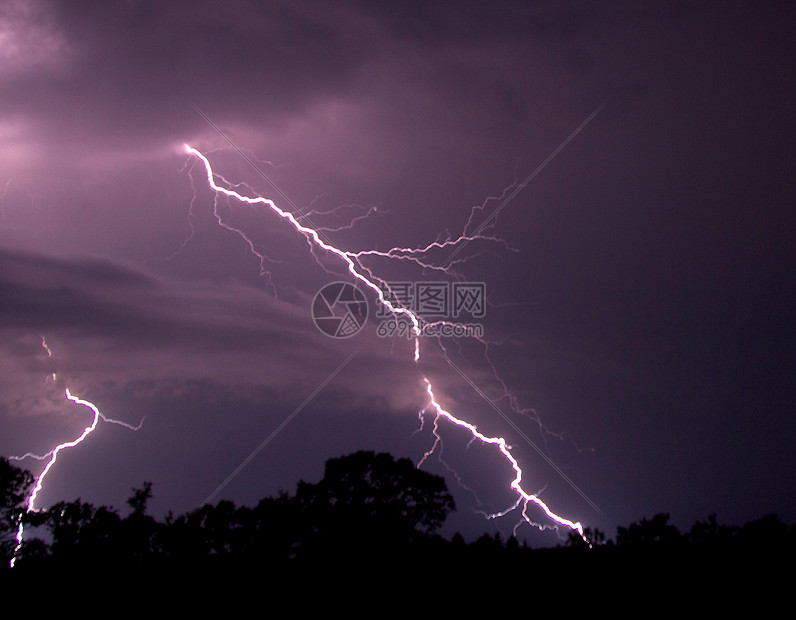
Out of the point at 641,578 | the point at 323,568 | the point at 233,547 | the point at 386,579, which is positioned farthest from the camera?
the point at 233,547

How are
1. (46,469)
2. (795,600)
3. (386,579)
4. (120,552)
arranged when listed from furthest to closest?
1. (46,469)
2. (120,552)
3. (386,579)
4. (795,600)

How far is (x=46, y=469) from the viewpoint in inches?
598

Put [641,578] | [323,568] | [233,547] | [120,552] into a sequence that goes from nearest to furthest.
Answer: [641,578]
[323,568]
[120,552]
[233,547]

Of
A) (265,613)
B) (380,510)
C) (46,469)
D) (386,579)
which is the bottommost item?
(265,613)

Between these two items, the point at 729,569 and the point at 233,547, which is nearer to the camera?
the point at 729,569

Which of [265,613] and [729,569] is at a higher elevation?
[729,569]

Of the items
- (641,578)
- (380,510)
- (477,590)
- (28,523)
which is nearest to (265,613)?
Answer: (477,590)

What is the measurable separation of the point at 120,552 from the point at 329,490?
5.07 m

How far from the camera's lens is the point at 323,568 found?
7895 millimetres

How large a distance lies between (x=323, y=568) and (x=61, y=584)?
4073mm

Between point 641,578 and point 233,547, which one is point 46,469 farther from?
point 641,578

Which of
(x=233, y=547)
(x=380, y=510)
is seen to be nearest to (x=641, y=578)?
(x=380, y=510)

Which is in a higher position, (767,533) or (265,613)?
(767,533)

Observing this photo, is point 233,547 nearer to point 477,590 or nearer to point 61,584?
point 61,584
